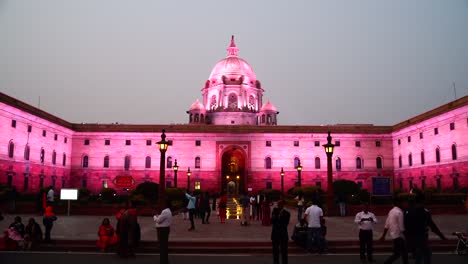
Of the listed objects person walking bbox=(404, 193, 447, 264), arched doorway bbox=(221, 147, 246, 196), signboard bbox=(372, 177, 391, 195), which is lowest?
person walking bbox=(404, 193, 447, 264)

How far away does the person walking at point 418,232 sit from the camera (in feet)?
29.9

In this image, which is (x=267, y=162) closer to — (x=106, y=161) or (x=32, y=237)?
(x=106, y=161)

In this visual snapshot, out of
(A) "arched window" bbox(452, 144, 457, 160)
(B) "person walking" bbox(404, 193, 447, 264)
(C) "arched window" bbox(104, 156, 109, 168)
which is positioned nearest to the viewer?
(B) "person walking" bbox(404, 193, 447, 264)

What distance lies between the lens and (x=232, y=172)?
65.1 metres

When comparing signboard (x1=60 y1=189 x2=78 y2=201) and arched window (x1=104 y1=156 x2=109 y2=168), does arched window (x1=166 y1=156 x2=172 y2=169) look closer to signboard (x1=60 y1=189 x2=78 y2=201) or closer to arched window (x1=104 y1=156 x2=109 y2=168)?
arched window (x1=104 y1=156 x2=109 y2=168)

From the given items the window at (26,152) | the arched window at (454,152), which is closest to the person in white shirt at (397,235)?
the arched window at (454,152)

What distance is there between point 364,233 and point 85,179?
169 feet

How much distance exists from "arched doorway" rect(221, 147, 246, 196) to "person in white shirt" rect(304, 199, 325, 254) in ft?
159

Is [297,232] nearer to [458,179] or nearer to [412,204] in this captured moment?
[412,204]

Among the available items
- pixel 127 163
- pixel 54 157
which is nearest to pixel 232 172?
pixel 127 163

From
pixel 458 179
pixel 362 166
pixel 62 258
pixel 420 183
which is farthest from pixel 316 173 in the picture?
pixel 62 258

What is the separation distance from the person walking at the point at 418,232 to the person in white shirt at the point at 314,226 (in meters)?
3.30

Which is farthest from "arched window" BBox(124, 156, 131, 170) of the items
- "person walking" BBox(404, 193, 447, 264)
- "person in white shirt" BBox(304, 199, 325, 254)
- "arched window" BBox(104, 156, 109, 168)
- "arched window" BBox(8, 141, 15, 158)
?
"person walking" BBox(404, 193, 447, 264)

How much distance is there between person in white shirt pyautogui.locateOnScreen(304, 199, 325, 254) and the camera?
12461 mm
